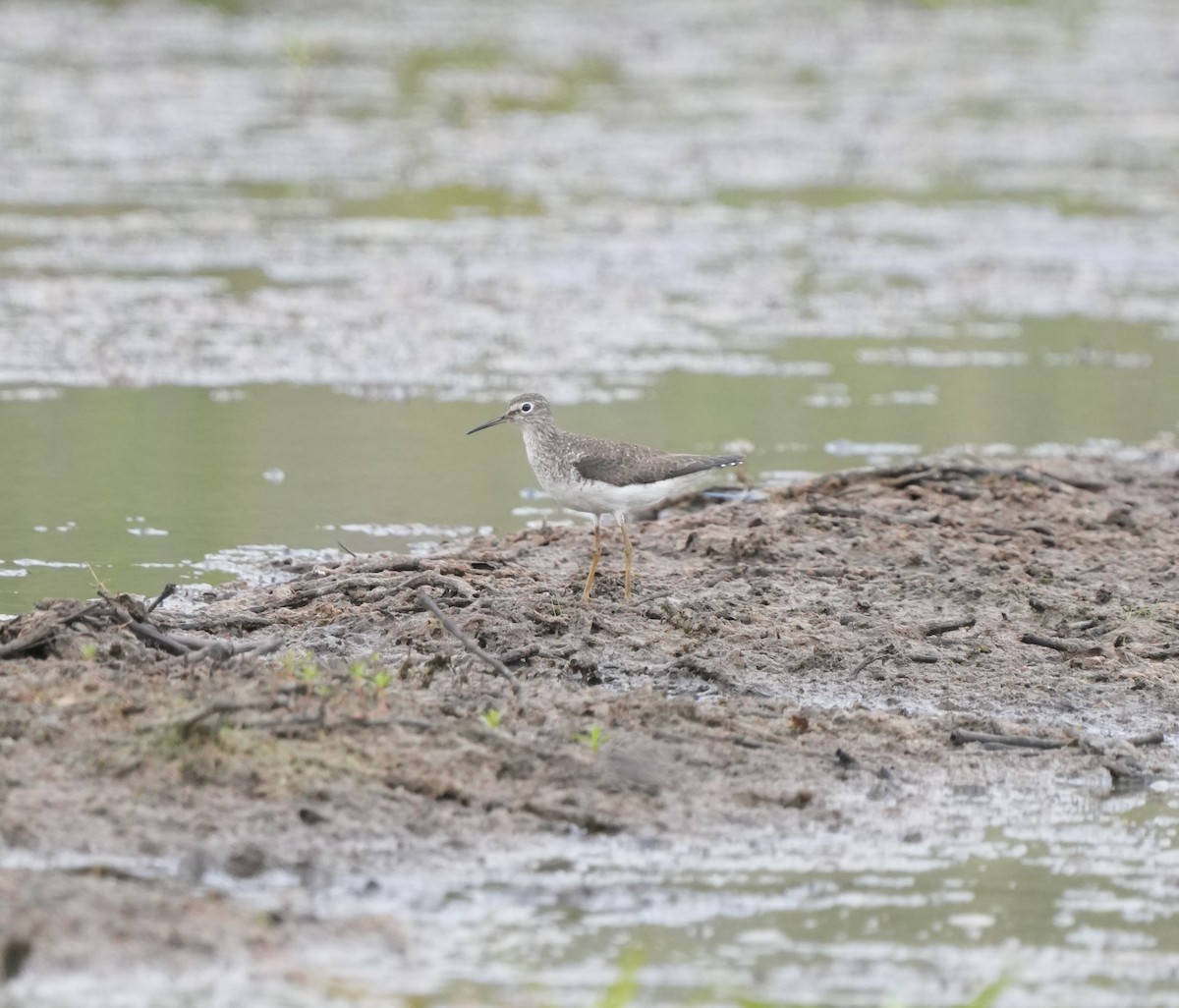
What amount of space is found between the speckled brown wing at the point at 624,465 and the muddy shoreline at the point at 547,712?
526 mm

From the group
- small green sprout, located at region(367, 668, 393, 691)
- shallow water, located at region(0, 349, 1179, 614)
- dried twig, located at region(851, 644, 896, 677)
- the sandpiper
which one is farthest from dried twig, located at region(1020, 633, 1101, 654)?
shallow water, located at region(0, 349, 1179, 614)

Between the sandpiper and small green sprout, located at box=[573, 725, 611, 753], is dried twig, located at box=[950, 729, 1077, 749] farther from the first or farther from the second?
the sandpiper

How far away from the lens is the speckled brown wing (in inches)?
362

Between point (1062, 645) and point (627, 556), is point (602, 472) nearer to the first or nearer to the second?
point (627, 556)

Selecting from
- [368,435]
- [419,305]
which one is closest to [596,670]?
[368,435]

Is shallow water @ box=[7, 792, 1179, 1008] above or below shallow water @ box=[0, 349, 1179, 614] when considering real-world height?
below

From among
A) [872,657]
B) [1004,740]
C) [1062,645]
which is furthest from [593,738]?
[1062,645]

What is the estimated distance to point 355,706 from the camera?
734cm

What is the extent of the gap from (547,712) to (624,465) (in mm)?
1849

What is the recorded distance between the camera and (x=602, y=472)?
9.20m

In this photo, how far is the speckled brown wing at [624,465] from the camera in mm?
9203

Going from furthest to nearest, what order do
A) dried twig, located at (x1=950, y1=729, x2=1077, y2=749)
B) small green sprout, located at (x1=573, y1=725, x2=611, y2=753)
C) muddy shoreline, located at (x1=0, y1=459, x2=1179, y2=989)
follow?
dried twig, located at (x1=950, y1=729, x2=1077, y2=749) → small green sprout, located at (x1=573, y1=725, x2=611, y2=753) → muddy shoreline, located at (x1=0, y1=459, x2=1179, y2=989)

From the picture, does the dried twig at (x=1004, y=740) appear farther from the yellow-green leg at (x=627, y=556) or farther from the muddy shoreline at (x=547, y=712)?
the yellow-green leg at (x=627, y=556)

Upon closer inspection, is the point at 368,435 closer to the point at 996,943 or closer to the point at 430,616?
the point at 430,616
